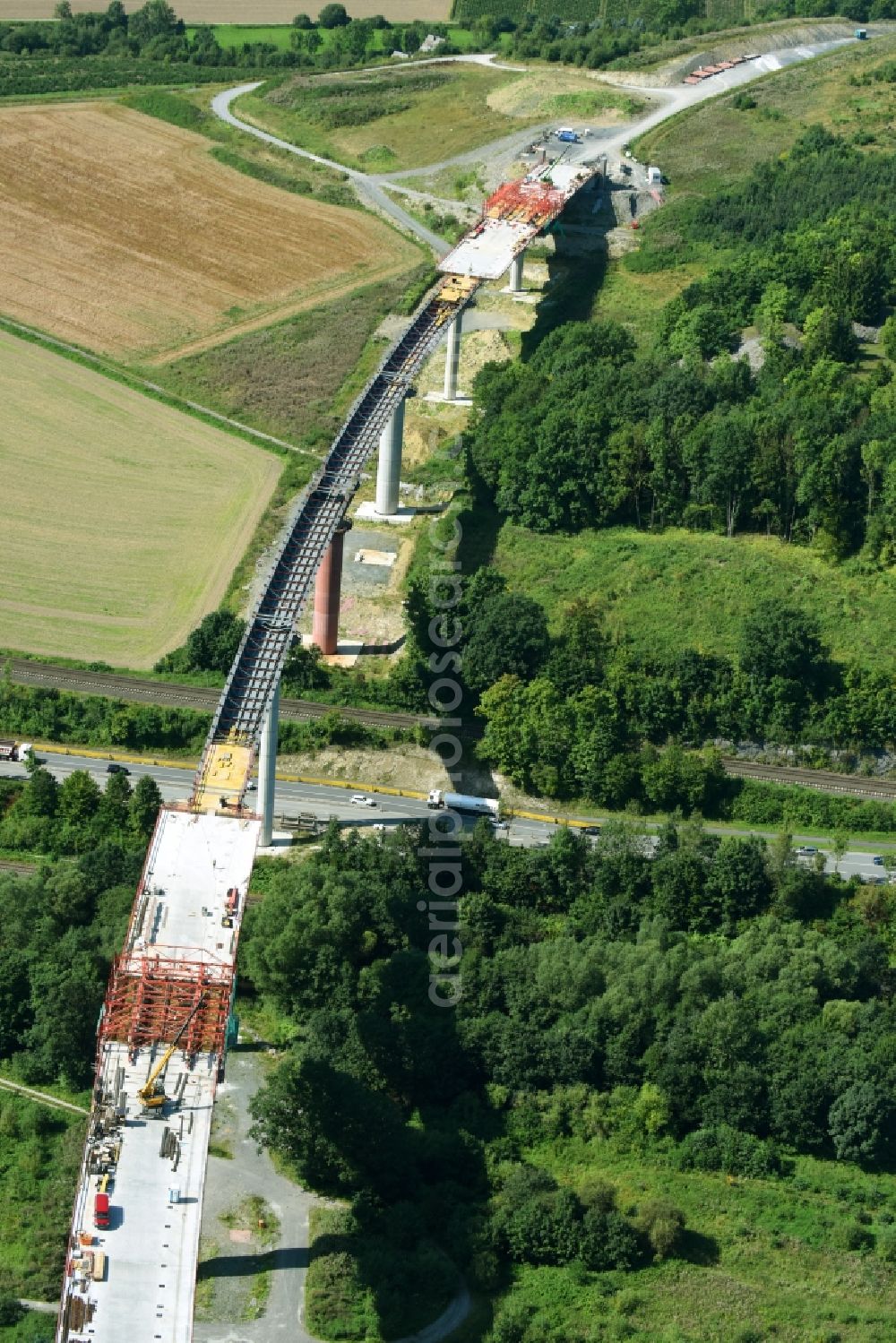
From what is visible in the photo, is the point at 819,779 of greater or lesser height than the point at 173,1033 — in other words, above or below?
below

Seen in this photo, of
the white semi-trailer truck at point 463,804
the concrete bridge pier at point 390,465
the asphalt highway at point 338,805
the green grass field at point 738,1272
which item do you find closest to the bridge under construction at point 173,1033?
the asphalt highway at point 338,805

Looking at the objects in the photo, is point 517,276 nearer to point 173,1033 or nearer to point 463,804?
point 463,804

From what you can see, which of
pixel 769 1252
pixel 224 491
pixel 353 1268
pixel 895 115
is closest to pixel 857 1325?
pixel 769 1252

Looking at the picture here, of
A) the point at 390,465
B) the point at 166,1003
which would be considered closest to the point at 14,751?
the point at 390,465

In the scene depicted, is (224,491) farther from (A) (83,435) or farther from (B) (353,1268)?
(B) (353,1268)

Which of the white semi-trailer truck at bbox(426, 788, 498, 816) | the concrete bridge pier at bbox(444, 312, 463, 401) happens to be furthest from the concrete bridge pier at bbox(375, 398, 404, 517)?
the white semi-trailer truck at bbox(426, 788, 498, 816)
